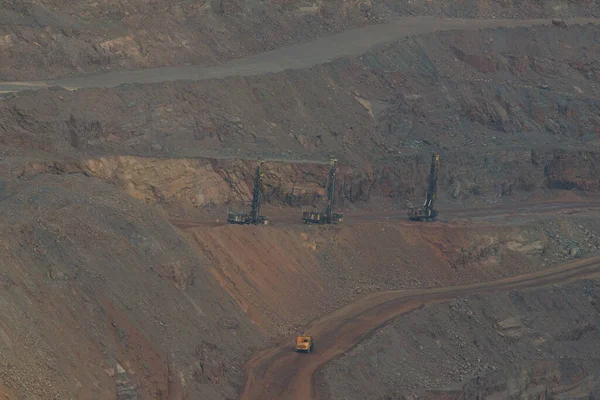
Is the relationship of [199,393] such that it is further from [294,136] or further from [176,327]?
[294,136]

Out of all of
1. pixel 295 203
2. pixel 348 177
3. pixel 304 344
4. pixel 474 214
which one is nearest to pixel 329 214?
pixel 295 203

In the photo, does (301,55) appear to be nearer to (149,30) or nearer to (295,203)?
(149,30)

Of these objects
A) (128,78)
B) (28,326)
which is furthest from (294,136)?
(28,326)

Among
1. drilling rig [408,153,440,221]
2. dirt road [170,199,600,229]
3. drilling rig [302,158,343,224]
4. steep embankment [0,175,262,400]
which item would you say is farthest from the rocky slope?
steep embankment [0,175,262,400]

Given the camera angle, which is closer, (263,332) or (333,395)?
(333,395)

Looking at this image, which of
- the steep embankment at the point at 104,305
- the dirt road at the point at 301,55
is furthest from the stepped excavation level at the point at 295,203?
the dirt road at the point at 301,55

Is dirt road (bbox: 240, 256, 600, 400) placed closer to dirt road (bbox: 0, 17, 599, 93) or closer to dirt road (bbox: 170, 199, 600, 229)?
dirt road (bbox: 170, 199, 600, 229)

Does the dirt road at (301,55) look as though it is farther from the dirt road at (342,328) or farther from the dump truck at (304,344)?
the dump truck at (304,344)
